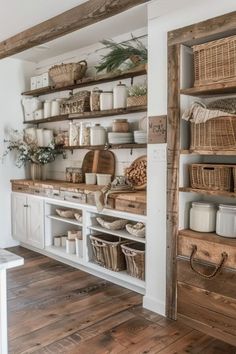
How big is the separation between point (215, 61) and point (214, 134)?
0.50 metres

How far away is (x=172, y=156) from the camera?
8.63 ft

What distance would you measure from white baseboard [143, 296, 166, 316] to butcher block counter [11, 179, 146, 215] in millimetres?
720

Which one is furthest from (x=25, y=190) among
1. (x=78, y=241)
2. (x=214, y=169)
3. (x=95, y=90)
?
(x=214, y=169)

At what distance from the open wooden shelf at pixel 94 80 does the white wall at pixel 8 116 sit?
19 centimetres

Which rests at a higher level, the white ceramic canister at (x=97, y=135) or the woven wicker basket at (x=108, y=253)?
the white ceramic canister at (x=97, y=135)

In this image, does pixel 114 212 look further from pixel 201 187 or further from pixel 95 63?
pixel 95 63

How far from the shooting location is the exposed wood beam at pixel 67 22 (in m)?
2.39

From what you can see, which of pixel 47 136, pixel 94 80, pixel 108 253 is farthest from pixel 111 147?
pixel 47 136

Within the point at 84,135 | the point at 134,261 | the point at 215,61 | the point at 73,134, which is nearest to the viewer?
the point at 215,61

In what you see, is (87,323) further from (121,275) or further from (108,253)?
(108,253)

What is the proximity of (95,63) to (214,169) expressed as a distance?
2.30 m

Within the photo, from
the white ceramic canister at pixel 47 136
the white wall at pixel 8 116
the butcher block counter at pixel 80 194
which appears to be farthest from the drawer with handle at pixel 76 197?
the white wall at pixel 8 116

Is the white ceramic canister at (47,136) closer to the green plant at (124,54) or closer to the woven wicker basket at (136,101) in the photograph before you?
the green plant at (124,54)

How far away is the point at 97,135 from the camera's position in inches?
152
